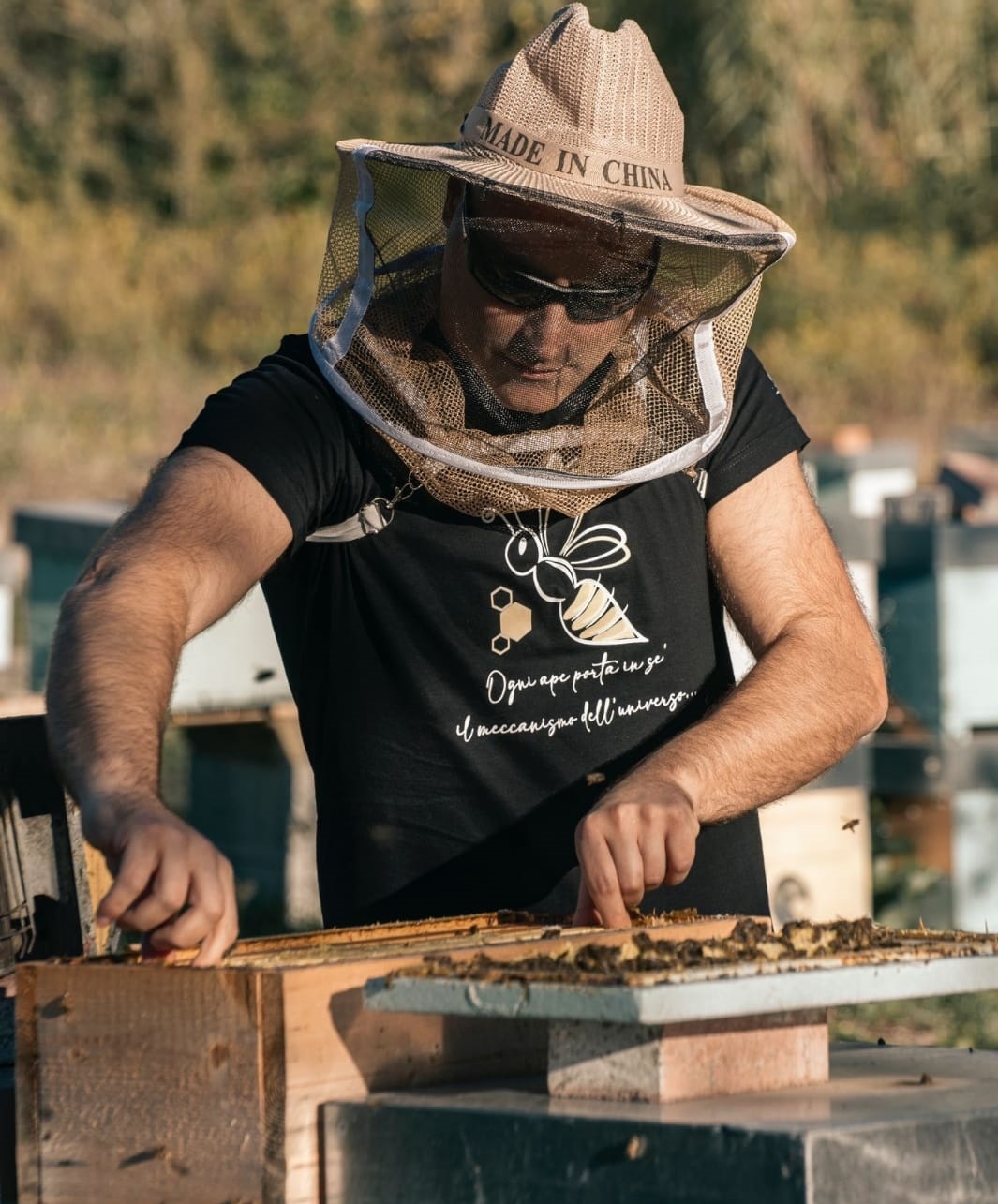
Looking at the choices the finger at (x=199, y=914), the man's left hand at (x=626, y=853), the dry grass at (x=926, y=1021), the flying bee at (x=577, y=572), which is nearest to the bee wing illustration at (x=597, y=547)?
the flying bee at (x=577, y=572)

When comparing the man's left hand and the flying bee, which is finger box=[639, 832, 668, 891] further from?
the flying bee

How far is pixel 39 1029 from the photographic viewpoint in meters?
1.64

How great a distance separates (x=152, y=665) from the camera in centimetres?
195

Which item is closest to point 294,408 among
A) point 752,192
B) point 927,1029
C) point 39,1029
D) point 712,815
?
point 712,815

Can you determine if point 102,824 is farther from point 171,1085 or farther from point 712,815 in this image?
point 712,815

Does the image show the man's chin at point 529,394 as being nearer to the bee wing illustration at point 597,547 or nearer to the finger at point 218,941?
the bee wing illustration at point 597,547

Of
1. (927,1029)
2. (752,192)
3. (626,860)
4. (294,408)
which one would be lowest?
(927,1029)

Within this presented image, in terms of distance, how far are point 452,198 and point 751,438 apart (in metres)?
0.51

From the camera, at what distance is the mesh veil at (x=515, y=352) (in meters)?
2.38

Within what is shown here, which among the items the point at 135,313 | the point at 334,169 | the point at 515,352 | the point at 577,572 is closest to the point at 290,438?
the point at 515,352

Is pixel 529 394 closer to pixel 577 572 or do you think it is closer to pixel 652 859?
pixel 577 572

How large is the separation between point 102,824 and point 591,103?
119 centimetres

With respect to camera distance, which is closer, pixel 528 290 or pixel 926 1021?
pixel 528 290

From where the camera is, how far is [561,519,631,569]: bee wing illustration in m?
2.46
